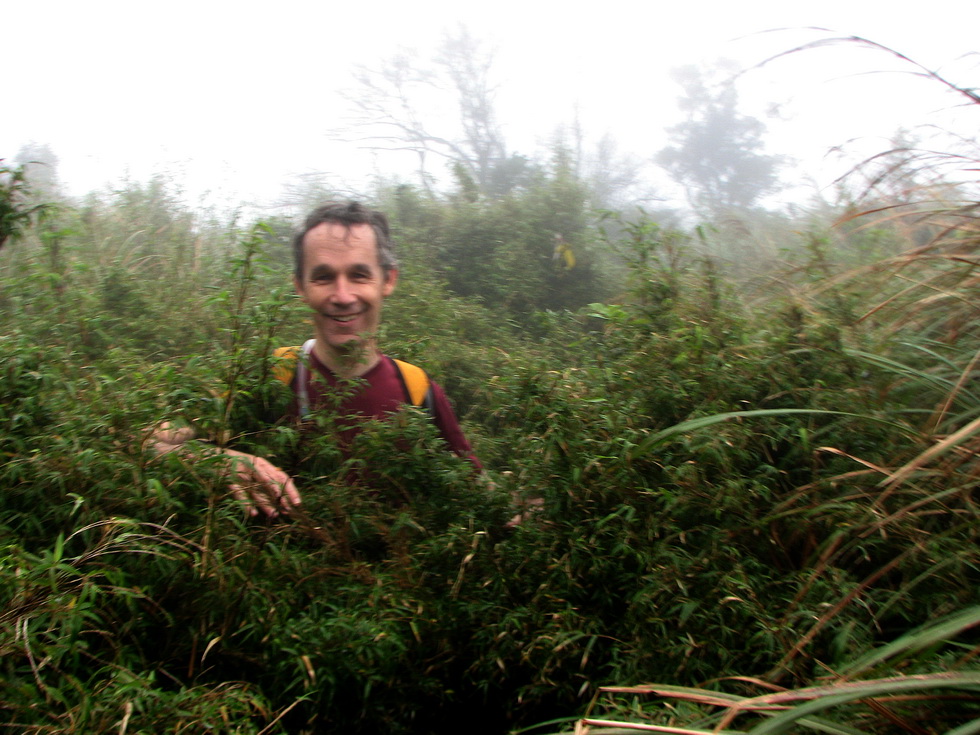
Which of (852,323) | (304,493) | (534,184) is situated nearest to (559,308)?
(534,184)

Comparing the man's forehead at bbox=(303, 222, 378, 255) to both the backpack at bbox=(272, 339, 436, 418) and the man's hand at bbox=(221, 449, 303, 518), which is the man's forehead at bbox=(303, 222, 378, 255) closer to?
the backpack at bbox=(272, 339, 436, 418)

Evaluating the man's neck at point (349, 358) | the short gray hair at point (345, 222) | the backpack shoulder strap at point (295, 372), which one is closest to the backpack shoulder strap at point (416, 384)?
the man's neck at point (349, 358)

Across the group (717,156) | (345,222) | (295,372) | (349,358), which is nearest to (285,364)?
(295,372)

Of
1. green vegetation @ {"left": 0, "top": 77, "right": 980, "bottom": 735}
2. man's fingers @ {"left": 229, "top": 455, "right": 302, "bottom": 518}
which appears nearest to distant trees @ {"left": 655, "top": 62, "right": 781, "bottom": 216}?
green vegetation @ {"left": 0, "top": 77, "right": 980, "bottom": 735}

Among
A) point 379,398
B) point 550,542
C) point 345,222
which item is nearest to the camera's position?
point 550,542

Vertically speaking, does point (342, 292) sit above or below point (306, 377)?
above

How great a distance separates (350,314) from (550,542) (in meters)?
1.23

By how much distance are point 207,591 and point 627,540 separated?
114 cm

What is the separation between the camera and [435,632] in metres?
2.00

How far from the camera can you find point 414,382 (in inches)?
113

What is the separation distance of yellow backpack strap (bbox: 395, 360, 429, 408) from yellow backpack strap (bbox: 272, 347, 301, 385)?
1.40 ft

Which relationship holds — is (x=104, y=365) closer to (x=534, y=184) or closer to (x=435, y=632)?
(x=435, y=632)

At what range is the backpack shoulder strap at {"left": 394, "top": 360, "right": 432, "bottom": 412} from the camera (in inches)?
111

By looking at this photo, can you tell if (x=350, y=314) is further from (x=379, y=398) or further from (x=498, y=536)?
(x=498, y=536)
